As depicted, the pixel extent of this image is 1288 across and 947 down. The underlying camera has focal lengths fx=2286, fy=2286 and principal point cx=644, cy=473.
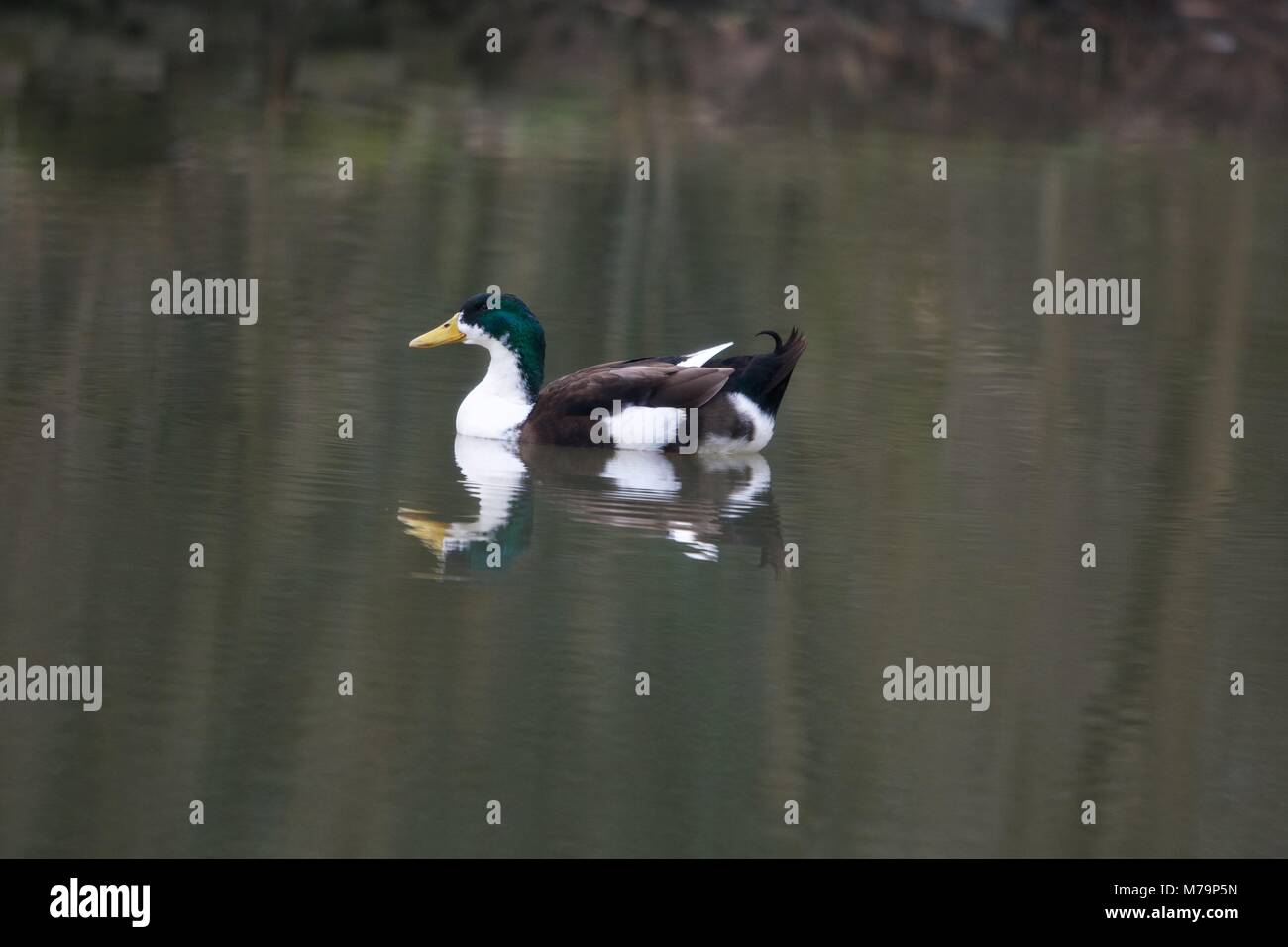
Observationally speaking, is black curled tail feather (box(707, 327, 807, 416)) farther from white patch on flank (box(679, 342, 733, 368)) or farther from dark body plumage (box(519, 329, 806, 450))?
white patch on flank (box(679, 342, 733, 368))

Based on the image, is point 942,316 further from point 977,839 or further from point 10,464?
point 977,839

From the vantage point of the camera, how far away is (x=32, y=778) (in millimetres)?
7148

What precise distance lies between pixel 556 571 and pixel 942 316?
667cm

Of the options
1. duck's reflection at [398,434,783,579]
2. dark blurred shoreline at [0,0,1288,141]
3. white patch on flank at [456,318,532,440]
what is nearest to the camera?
duck's reflection at [398,434,783,579]

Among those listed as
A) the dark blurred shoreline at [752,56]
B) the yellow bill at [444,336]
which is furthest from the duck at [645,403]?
the dark blurred shoreline at [752,56]

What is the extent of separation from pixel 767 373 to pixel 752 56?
20855 millimetres

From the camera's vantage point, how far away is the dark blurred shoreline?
26656mm

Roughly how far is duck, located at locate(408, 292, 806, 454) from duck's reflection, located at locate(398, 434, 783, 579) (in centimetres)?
8

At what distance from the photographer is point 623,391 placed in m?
11.4

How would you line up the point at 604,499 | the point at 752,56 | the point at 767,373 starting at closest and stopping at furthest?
the point at 604,499 < the point at 767,373 < the point at 752,56

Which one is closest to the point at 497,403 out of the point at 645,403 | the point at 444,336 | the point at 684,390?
the point at 444,336

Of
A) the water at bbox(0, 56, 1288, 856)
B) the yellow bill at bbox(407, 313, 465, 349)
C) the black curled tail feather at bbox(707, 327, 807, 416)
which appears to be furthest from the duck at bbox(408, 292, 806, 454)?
the yellow bill at bbox(407, 313, 465, 349)

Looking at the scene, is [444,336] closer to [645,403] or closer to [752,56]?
[645,403]

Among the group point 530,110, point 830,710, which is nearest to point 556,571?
point 830,710
